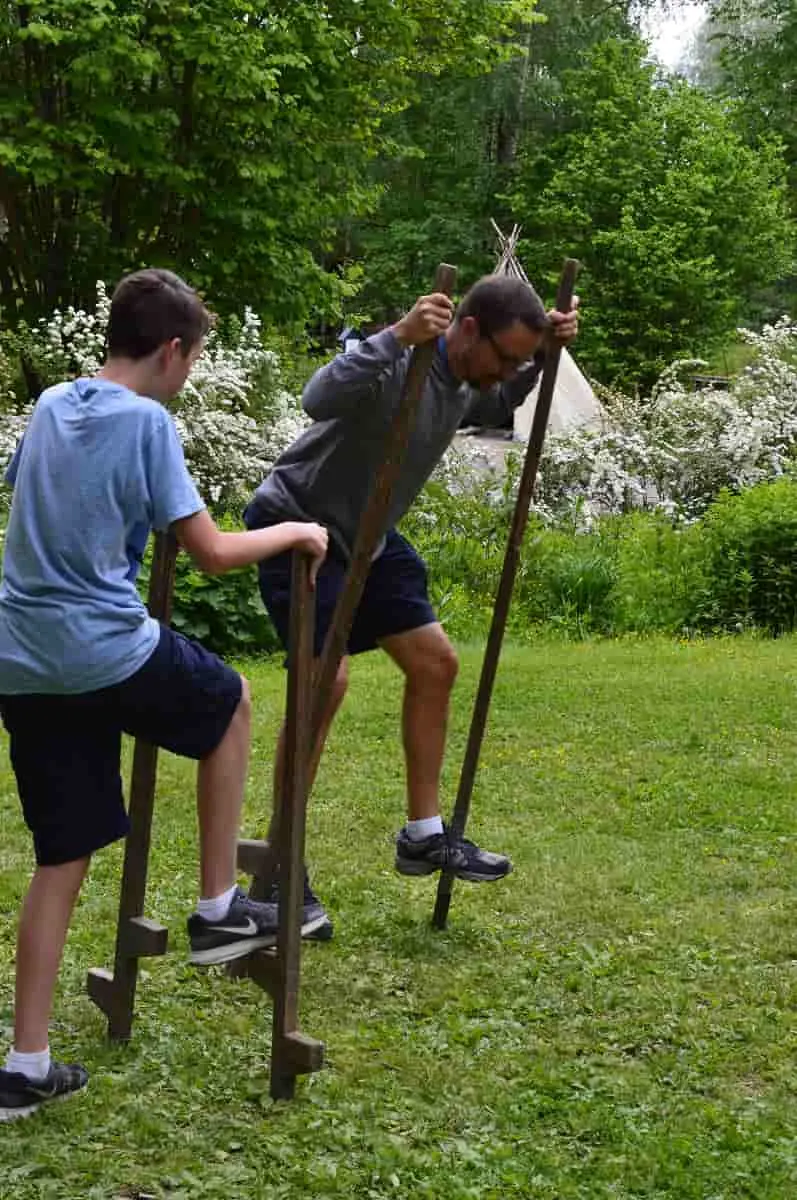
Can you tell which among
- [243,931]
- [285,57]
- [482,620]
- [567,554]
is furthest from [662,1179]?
[285,57]

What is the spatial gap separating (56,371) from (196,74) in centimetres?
368

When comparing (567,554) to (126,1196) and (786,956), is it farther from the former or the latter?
(126,1196)

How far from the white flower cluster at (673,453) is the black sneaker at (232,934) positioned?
9918 millimetres

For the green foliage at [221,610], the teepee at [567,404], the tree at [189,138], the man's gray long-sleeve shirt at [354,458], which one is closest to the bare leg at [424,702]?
the man's gray long-sleeve shirt at [354,458]

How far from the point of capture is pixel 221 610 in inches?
380

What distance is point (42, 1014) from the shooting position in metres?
3.57

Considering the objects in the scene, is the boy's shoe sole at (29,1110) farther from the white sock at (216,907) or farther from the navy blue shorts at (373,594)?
the navy blue shorts at (373,594)

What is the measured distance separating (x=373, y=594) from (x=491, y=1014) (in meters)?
1.27

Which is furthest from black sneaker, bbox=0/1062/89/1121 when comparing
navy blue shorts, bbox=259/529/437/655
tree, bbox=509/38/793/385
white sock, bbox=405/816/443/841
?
tree, bbox=509/38/793/385

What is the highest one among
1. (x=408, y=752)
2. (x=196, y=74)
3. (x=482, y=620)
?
(x=196, y=74)

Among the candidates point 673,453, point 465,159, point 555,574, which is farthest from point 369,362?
point 465,159

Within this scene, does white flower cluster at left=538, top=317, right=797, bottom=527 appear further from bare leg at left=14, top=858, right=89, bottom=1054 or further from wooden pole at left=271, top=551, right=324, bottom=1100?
bare leg at left=14, top=858, right=89, bottom=1054

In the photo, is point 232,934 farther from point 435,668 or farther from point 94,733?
point 435,668

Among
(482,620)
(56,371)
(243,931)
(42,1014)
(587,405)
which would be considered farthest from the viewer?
(587,405)
